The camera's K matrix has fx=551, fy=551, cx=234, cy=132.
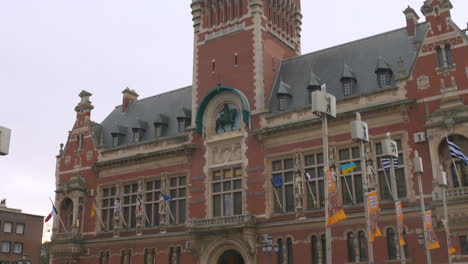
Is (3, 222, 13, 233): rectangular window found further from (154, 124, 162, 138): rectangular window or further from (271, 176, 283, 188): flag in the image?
(271, 176, 283, 188): flag

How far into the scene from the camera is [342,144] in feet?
123

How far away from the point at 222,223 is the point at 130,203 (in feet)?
36.1

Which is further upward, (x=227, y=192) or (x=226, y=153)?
(x=226, y=153)

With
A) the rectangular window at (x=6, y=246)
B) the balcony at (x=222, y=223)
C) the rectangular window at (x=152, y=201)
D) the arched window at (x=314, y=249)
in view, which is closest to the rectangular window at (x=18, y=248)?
the rectangular window at (x=6, y=246)

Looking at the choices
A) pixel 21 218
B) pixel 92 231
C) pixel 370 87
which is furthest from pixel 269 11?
pixel 21 218

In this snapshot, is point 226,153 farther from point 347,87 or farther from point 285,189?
point 347,87

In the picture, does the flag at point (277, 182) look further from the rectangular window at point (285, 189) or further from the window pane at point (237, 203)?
the window pane at point (237, 203)

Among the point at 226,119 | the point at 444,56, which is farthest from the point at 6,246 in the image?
the point at 444,56

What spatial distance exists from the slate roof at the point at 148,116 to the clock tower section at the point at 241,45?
4.69 metres

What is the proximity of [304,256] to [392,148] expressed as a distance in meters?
14.9

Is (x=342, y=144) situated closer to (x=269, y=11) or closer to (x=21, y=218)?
(x=269, y=11)

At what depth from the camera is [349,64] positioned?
42062mm

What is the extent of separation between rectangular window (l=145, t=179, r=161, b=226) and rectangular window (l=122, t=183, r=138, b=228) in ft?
4.23

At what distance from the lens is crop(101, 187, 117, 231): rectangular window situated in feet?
157
